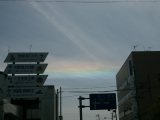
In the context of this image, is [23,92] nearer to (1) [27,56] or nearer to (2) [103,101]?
(1) [27,56]

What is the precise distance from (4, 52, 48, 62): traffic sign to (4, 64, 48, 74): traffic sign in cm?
69

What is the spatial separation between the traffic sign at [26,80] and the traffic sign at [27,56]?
82.2 inches

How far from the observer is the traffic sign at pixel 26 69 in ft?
168

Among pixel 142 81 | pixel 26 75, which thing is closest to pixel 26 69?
pixel 26 75

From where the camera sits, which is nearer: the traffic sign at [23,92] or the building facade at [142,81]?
the traffic sign at [23,92]

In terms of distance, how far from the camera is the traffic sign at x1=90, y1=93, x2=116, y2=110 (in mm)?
44062

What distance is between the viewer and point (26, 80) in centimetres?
5050

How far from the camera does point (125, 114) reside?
9788cm

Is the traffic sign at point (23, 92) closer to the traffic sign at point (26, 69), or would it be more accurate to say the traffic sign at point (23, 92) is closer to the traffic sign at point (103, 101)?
the traffic sign at point (26, 69)

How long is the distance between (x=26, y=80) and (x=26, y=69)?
1.43 meters

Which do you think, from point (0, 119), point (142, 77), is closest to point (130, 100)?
point (142, 77)

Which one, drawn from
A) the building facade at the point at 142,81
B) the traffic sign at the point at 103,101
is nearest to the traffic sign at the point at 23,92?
the traffic sign at the point at 103,101

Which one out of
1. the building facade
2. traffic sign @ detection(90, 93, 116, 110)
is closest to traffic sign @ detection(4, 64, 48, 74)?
traffic sign @ detection(90, 93, 116, 110)

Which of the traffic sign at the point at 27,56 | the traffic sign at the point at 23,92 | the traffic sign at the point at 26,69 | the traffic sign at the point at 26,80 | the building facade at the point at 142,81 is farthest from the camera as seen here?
the building facade at the point at 142,81
